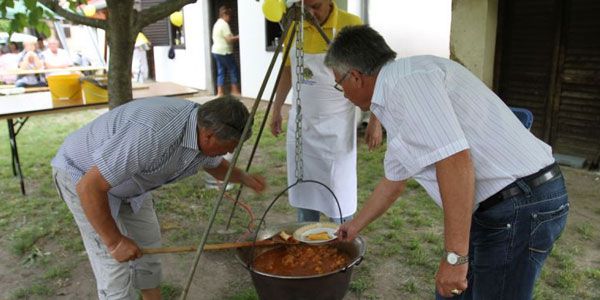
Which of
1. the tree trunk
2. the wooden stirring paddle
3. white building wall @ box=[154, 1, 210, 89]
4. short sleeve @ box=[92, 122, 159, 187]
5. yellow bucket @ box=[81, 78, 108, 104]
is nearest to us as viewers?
short sleeve @ box=[92, 122, 159, 187]

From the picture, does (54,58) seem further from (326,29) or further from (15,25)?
(326,29)

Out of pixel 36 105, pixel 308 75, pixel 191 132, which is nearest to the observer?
pixel 191 132

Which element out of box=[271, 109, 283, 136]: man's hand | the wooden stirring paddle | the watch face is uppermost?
box=[271, 109, 283, 136]: man's hand

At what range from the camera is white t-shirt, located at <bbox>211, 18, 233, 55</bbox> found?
9.93 meters

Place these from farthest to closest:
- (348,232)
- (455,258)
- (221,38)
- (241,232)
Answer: (221,38), (241,232), (348,232), (455,258)

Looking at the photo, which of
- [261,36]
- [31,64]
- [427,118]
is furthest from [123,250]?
[31,64]

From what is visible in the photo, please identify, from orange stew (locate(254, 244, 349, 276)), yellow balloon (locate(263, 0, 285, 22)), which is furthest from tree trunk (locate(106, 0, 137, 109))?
orange stew (locate(254, 244, 349, 276))

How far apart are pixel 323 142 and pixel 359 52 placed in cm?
151

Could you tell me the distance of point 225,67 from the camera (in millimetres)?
10539

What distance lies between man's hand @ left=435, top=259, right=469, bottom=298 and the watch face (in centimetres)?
2

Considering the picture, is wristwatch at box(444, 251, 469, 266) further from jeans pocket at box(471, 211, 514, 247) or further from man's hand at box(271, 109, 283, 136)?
man's hand at box(271, 109, 283, 136)

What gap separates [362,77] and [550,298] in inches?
84.8

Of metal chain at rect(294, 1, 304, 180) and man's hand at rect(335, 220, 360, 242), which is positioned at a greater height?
metal chain at rect(294, 1, 304, 180)

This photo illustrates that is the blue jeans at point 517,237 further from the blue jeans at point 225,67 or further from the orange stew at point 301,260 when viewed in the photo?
the blue jeans at point 225,67
